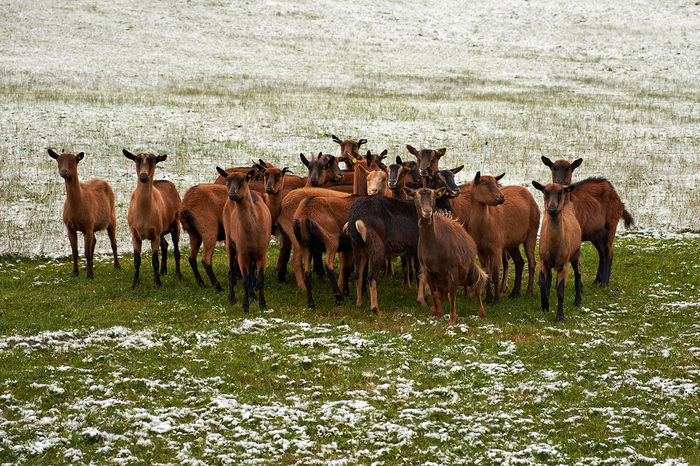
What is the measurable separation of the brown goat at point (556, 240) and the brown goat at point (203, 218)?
6.06m

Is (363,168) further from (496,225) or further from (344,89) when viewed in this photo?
(344,89)

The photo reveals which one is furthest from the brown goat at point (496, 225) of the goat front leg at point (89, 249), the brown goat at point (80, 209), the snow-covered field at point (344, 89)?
the snow-covered field at point (344, 89)

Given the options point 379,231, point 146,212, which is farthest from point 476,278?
point 146,212

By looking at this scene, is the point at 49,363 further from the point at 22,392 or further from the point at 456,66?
the point at 456,66

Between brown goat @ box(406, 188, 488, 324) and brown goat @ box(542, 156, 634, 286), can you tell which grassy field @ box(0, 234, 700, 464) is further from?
brown goat @ box(542, 156, 634, 286)

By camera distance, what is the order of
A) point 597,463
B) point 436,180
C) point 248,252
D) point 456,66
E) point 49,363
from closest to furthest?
point 597,463 < point 49,363 < point 248,252 < point 436,180 < point 456,66

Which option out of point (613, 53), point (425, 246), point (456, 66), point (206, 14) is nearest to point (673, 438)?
point (425, 246)

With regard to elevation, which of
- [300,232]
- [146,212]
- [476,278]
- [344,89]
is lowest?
[476,278]

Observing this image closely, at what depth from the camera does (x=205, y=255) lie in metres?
14.2

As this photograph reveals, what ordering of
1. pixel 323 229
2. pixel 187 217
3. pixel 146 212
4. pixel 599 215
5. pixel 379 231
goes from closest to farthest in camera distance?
1. pixel 379 231
2. pixel 323 229
3. pixel 146 212
4. pixel 187 217
5. pixel 599 215

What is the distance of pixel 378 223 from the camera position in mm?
12898

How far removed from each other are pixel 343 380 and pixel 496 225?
5317 mm

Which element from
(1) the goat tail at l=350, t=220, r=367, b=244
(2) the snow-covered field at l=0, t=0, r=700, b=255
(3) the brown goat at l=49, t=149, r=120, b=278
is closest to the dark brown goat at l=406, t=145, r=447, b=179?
(1) the goat tail at l=350, t=220, r=367, b=244

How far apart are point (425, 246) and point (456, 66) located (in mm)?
38329
